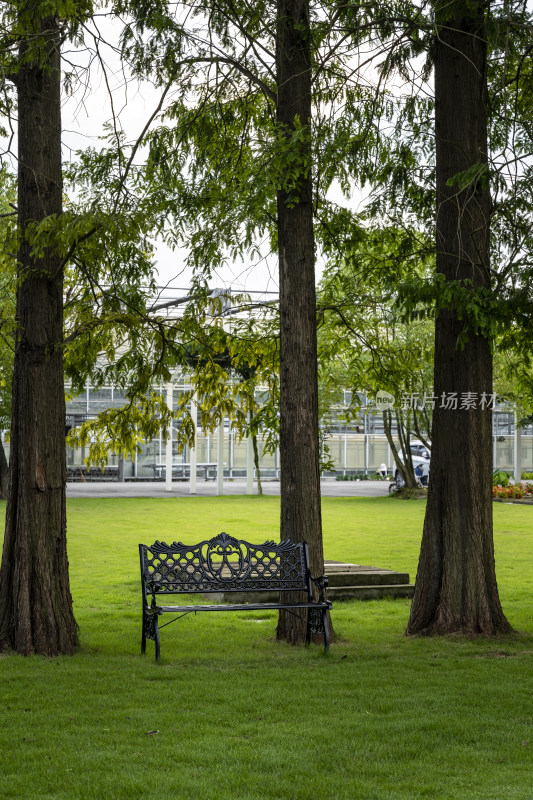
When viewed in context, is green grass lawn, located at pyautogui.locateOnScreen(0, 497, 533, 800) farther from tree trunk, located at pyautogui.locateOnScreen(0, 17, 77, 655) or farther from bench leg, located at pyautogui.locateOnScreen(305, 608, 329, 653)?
tree trunk, located at pyautogui.locateOnScreen(0, 17, 77, 655)

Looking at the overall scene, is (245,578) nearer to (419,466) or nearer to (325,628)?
(325,628)

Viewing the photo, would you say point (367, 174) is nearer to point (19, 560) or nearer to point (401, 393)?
point (401, 393)

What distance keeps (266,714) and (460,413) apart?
3.88 metres

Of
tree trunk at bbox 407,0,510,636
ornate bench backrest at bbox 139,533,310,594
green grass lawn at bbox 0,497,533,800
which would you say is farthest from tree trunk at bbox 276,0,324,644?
tree trunk at bbox 407,0,510,636

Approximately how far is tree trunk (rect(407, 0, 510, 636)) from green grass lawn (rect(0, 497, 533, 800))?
18.0 inches

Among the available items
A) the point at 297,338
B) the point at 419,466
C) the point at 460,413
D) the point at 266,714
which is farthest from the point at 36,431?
the point at 419,466

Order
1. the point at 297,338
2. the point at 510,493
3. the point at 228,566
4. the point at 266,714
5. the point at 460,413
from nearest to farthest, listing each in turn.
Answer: the point at 266,714
the point at 228,566
the point at 297,338
the point at 460,413
the point at 510,493

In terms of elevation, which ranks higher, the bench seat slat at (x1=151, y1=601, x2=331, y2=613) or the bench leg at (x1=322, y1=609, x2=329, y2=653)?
the bench seat slat at (x1=151, y1=601, x2=331, y2=613)

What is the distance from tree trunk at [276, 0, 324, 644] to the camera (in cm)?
795

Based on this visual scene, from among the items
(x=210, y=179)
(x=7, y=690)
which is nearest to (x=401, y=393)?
(x=210, y=179)

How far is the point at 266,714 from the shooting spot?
540 cm

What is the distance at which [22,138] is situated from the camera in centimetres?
770

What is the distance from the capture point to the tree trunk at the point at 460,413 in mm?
8328

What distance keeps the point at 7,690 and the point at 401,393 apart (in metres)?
5.37
